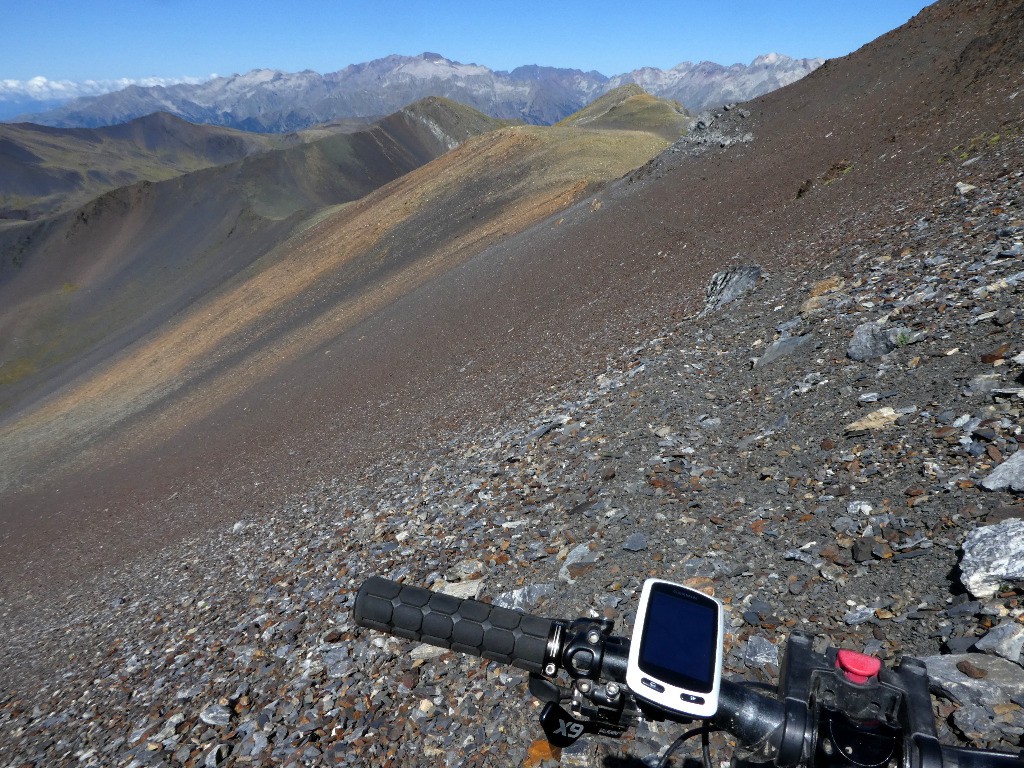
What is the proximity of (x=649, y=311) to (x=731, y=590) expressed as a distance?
953cm

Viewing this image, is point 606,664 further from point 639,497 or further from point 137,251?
point 137,251

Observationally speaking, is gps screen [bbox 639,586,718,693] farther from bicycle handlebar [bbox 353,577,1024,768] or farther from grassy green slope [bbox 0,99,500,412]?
grassy green slope [bbox 0,99,500,412]

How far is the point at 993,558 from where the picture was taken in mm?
3865

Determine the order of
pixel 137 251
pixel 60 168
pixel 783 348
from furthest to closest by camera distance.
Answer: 1. pixel 60 168
2. pixel 137 251
3. pixel 783 348

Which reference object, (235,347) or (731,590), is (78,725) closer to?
(731,590)

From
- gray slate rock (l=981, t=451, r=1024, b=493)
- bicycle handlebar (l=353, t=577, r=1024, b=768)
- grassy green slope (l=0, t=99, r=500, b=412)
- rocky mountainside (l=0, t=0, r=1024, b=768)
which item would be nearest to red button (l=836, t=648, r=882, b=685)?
bicycle handlebar (l=353, t=577, r=1024, b=768)

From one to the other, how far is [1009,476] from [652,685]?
4087 mm

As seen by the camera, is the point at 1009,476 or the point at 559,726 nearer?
the point at 559,726

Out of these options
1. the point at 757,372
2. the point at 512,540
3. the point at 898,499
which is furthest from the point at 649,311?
the point at 898,499

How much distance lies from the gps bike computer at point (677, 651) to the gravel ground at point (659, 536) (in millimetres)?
2229

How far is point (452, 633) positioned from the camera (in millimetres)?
2162

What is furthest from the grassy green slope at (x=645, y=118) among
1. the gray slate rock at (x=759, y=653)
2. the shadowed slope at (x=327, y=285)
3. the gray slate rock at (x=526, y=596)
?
the gray slate rock at (x=759, y=653)

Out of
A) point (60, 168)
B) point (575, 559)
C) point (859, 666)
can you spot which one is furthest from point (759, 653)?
point (60, 168)

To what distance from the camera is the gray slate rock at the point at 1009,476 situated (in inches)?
171
